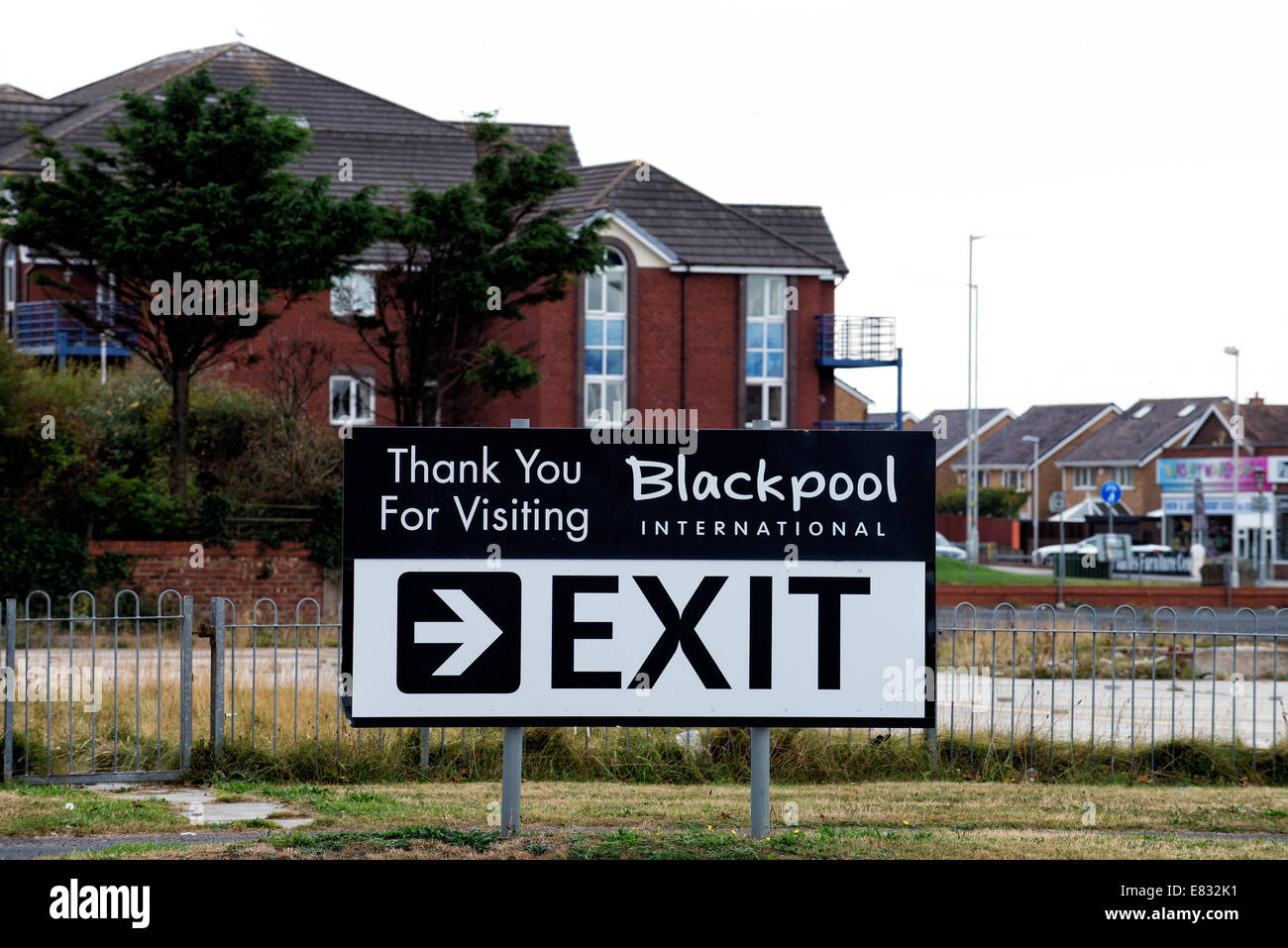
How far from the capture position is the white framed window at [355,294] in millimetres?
32806

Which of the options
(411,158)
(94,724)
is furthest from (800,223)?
(94,724)

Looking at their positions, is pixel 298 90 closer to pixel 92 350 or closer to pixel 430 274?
pixel 92 350

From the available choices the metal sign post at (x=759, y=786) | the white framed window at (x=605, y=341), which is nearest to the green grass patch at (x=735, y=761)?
the metal sign post at (x=759, y=786)

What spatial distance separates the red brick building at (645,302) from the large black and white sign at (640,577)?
1177 inches

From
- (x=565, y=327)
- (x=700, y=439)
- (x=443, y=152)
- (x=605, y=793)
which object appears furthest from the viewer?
(x=443, y=152)

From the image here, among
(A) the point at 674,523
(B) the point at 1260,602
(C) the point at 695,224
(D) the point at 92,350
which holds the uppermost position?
(C) the point at 695,224

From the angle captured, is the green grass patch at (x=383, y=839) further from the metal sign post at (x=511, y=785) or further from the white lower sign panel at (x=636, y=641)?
the white lower sign panel at (x=636, y=641)

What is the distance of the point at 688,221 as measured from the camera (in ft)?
137

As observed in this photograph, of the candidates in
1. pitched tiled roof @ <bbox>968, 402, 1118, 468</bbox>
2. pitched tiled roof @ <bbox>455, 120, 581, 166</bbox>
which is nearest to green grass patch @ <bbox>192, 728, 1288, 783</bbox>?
pitched tiled roof @ <bbox>455, 120, 581, 166</bbox>

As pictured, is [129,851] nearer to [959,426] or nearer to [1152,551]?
[1152,551]

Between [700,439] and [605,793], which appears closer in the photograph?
[700,439]
